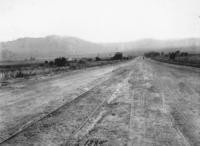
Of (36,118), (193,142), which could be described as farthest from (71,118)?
(193,142)

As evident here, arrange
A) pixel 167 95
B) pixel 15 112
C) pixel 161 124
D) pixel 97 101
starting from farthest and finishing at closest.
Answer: pixel 167 95 → pixel 97 101 → pixel 15 112 → pixel 161 124

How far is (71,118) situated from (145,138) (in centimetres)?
260

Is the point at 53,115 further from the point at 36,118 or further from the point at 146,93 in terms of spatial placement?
the point at 146,93

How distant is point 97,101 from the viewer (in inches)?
303

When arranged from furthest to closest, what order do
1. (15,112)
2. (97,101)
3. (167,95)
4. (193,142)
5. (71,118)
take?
(167,95) < (97,101) < (15,112) < (71,118) < (193,142)

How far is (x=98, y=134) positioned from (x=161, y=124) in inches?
80.2

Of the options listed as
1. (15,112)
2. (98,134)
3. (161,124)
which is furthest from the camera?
(15,112)

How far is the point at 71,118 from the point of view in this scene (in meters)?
5.59

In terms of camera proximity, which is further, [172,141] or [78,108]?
[78,108]

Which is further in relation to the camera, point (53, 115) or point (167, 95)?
point (167, 95)

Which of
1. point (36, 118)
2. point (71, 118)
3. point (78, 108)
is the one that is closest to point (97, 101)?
point (78, 108)

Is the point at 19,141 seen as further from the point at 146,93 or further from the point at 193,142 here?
the point at 146,93

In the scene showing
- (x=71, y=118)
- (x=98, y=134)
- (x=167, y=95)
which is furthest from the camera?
(x=167, y=95)

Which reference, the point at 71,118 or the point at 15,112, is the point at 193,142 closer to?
the point at 71,118
